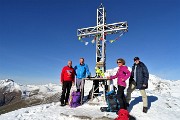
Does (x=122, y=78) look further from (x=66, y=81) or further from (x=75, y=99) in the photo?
(x=66, y=81)

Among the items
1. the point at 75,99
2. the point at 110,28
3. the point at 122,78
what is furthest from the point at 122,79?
the point at 110,28

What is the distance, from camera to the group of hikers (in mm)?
11523

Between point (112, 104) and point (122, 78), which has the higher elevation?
point (122, 78)

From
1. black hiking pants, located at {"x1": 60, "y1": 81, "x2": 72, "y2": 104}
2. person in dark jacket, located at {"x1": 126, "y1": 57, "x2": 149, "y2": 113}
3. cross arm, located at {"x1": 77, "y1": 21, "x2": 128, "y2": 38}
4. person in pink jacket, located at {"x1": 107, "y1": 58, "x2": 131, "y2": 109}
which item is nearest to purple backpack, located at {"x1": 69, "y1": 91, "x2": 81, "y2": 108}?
black hiking pants, located at {"x1": 60, "y1": 81, "x2": 72, "y2": 104}

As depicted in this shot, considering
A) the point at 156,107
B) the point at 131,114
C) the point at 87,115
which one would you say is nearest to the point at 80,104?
the point at 87,115

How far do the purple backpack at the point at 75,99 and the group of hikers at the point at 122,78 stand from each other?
52 cm

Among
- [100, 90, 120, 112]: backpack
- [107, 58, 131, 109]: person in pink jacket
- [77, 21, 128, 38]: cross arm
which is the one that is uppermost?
[77, 21, 128, 38]: cross arm

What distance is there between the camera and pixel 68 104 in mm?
Answer: 14312

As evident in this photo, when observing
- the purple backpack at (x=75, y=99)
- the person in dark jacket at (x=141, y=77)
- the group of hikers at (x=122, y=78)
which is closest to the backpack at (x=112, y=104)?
the group of hikers at (x=122, y=78)

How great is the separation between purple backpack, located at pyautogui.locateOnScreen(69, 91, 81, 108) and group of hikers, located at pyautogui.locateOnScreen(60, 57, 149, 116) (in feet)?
1.71

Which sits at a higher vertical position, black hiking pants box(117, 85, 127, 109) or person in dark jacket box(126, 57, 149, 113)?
person in dark jacket box(126, 57, 149, 113)

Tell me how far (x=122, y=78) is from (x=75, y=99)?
3795 mm

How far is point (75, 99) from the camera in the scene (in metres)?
13.8

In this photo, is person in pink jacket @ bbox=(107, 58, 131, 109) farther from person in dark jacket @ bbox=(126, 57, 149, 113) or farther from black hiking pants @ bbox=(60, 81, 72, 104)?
black hiking pants @ bbox=(60, 81, 72, 104)
